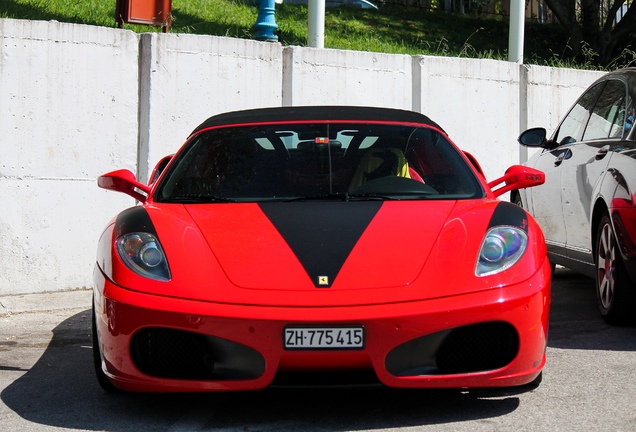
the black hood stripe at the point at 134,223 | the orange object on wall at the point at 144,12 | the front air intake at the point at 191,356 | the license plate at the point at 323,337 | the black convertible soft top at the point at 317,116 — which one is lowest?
the front air intake at the point at 191,356

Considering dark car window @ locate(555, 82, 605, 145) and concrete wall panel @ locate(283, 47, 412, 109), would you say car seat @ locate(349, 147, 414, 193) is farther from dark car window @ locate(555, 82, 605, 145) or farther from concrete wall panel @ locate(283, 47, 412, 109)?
concrete wall panel @ locate(283, 47, 412, 109)

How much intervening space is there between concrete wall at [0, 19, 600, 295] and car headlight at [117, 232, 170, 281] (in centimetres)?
385

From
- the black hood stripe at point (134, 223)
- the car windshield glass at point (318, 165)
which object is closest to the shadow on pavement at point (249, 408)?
the black hood stripe at point (134, 223)

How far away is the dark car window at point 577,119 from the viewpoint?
8242 millimetres

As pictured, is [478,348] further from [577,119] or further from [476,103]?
[476,103]

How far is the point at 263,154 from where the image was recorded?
232 inches

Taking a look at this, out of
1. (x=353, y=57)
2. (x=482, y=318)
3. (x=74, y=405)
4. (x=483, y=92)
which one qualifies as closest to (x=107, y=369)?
(x=74, y=405)

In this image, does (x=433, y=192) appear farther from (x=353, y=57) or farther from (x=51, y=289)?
(x=353, y=57)

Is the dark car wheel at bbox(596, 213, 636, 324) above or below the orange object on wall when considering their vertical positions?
below

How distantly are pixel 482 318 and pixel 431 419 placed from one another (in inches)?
19.7

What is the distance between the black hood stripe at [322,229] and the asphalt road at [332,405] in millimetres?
525

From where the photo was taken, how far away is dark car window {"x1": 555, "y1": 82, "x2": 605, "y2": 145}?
824 cm

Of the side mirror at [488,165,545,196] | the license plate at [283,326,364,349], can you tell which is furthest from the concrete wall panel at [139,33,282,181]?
the license plate at [283,326,364,349]

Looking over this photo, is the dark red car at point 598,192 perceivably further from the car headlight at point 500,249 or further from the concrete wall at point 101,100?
the concrete wall at point 101,100
